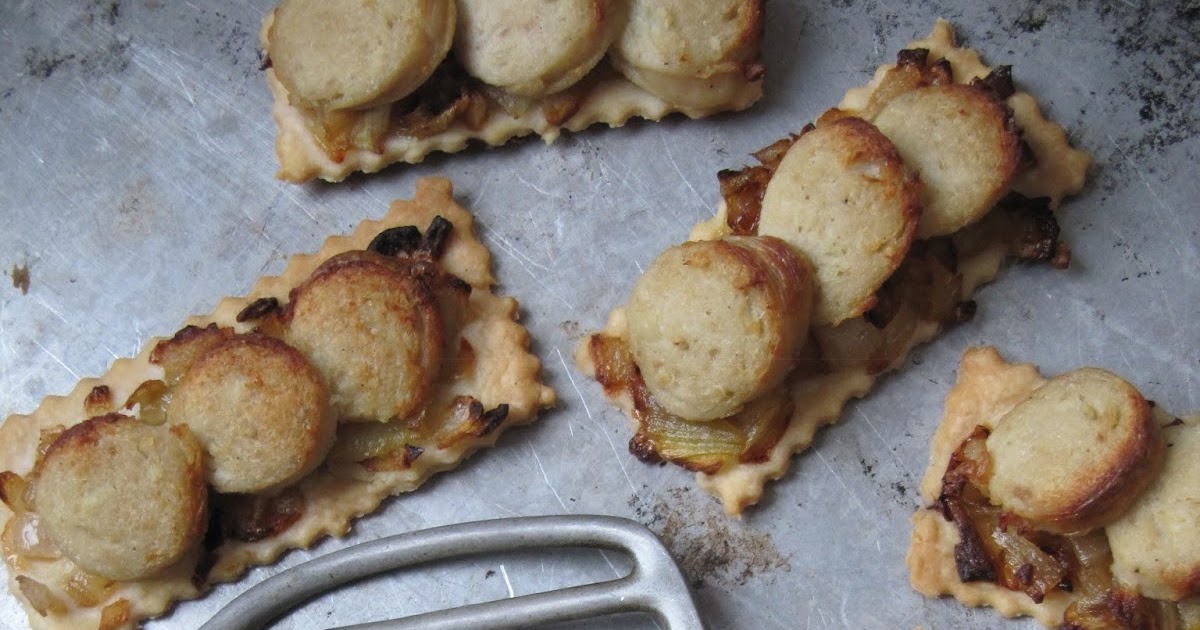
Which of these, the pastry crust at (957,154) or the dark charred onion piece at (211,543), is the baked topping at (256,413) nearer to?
the dark charred onion piece at (211,543)

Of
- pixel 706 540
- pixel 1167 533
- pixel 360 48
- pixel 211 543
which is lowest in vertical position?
pixel 211 543

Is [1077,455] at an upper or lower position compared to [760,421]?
upper

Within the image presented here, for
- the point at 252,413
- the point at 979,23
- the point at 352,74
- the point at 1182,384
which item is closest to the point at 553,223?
the point at 352,74

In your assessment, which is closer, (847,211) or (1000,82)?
(847,211)

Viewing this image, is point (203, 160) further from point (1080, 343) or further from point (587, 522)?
point (1080, 343)

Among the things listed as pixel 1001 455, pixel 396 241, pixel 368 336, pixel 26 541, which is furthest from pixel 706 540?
pixel 26 541

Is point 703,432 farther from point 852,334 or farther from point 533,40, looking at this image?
point 533,40
